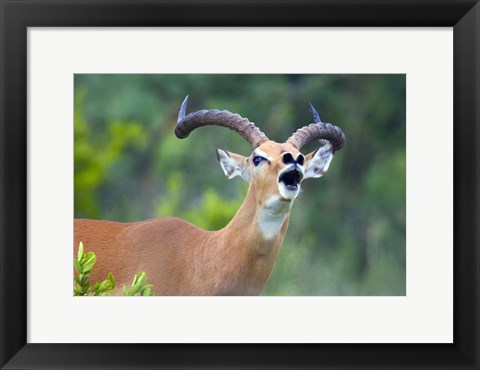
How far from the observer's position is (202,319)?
20.1ft

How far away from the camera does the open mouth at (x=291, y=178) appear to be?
6848mm

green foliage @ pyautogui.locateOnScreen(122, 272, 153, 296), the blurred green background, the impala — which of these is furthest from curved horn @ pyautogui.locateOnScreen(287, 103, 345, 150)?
the blurred green background

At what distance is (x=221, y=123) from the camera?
7262mm

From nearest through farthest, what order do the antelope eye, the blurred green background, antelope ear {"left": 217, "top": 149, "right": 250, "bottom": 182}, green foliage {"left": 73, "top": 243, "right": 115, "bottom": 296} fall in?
green foliage {"left": 73, "top": 243, "right": 115, "bottom": 296}, the antelope eye, antelope ear {"left": 217, "top": 149, "right": 250, "bottom": 182}, the blurred green background

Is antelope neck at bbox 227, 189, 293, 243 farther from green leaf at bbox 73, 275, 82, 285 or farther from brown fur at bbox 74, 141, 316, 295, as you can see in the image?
green leaf at bbox 73, 275, 82, 285

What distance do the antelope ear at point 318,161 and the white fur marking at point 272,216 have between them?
0.29 m

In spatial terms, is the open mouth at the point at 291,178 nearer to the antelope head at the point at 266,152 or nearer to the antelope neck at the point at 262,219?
the antelope head at the point at 266,152

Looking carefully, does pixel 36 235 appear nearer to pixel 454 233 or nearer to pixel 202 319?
pixel 202 319

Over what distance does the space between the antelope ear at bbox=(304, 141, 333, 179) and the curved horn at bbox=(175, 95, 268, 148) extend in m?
0.35

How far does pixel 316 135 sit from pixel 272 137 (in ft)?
9.85

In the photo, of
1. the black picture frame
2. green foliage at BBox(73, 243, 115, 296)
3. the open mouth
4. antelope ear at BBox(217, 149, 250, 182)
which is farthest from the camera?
antelope ear at BBox(217, 149, 250, 182)

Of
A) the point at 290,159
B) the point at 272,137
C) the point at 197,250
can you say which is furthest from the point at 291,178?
the point at 272,137

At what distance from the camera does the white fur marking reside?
7.09 m

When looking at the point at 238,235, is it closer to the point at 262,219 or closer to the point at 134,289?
the point at 262,219
